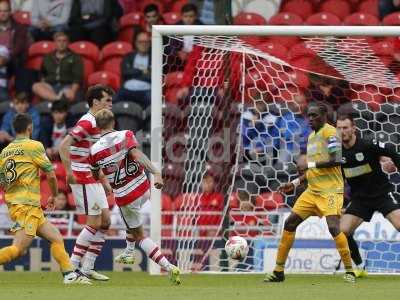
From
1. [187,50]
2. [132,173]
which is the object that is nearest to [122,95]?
[187,50]

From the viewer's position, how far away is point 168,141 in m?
14.2

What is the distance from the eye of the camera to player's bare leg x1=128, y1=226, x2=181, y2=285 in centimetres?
1063

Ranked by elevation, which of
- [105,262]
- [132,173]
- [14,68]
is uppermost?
[14,68]

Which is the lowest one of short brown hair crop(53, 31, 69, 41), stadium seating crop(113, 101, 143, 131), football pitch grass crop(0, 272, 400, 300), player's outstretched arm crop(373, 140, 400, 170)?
football pitch grass crop(0, 272, 400, 300)

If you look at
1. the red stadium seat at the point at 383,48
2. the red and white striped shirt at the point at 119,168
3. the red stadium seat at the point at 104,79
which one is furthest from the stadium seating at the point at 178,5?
the red and white striped shirt at the point at 119,168

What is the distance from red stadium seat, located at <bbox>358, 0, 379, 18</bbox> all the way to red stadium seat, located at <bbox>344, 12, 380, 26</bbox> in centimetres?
31

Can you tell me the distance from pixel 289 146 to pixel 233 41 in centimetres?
151

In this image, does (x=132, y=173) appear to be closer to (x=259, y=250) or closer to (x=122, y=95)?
(x=259, y=250)

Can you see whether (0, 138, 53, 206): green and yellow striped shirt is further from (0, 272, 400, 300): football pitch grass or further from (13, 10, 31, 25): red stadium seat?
(13, 10, 31, 25): red stadium seat

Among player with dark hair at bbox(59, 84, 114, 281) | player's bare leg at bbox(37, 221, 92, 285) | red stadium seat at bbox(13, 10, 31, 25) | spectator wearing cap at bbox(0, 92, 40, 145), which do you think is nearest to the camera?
player's bare leg at bbox(37, 221, 92, 285)

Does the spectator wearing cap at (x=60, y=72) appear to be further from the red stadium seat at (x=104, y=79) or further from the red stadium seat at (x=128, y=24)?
the red stadium seat at (x=128, y=24)

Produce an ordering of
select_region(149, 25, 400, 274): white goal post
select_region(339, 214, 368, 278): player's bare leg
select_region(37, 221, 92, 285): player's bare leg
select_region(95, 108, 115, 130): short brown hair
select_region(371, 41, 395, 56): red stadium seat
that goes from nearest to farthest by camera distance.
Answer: select_region(37, 221, 92, 285): player's bare leg
select_region(95, 108, 115, 130): short brown hair
select_region(339, 214, 368, 278): player's bare leg
select_region(149, 25, 400, 274): white goal post
select_region(371, 41, 395, 56): red stadium seat

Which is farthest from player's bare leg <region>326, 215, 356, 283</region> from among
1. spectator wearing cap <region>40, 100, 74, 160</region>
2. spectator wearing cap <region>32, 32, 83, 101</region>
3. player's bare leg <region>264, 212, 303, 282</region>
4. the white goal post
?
spectator wearing cap <region>32, 32, 83, 101</region>

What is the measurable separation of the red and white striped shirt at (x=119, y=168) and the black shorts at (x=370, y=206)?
2.46 meters
